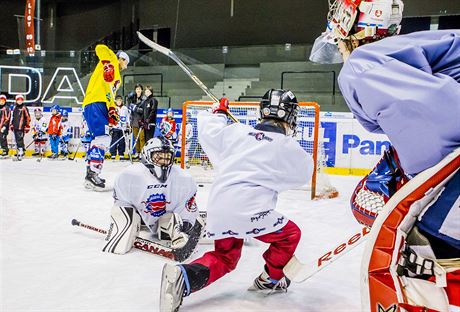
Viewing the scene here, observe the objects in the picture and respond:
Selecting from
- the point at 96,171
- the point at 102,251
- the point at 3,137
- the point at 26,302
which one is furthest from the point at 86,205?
the point at 3,137

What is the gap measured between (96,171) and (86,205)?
0.97 metres

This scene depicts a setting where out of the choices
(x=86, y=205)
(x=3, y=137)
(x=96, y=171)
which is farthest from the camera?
(x=3, y=137)

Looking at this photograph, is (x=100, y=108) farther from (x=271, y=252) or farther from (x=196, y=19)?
(x=196, y=19)

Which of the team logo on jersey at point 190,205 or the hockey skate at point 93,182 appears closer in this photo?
the team logo on jersey at point 190,205

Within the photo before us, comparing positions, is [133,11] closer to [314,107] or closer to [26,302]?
[314,107]

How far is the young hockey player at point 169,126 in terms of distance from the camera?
27.5 ft

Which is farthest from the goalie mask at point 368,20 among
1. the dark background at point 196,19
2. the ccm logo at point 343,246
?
the dark background at point 196,19

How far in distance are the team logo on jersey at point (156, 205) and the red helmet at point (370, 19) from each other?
205 centimetres

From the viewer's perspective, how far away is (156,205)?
9.87 ft

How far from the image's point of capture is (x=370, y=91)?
812 millimetres

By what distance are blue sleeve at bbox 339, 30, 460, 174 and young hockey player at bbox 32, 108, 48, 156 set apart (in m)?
9.28

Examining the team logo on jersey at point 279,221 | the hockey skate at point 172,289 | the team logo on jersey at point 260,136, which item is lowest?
the hockey skate at point 172,289

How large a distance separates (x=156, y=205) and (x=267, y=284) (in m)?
1.11

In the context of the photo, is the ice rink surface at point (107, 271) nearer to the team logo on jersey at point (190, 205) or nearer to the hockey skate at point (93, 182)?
the team logo on jersey at point (190, 205)
